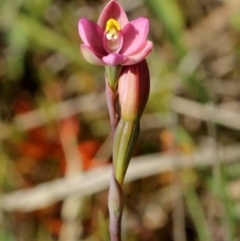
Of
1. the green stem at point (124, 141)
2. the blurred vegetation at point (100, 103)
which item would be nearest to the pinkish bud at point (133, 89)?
the green stem at point (124, 141)

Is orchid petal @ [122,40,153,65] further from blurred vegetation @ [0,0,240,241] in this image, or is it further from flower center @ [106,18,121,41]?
blurred vegetation @ [0,0,240,241]

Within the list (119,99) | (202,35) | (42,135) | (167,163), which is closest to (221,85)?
(202,35)

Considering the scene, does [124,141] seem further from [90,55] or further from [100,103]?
[100,103]

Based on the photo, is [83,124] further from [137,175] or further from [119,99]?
[119,99]

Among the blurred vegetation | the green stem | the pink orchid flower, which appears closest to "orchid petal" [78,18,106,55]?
the pink orchid flower

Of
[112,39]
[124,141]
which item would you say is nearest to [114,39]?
[112,39]
